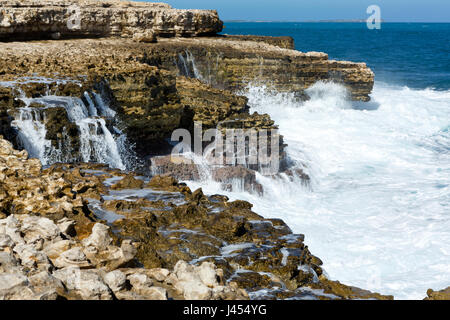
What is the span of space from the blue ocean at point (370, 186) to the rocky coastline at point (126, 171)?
92 cm

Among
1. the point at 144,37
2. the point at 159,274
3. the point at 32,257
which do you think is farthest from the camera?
the point at 144,37

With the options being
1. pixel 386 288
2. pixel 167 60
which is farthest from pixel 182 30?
pixel 386 288

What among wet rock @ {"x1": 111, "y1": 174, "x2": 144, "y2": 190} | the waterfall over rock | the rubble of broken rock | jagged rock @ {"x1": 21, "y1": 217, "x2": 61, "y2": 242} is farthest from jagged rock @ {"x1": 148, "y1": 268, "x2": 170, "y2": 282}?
the waterfall over rock

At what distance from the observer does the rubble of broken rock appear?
16.3ft

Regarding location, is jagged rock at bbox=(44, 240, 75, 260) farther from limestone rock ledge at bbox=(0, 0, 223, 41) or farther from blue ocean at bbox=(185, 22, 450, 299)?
limestone rock ledge at bbox=(0, 0, 223, 41)

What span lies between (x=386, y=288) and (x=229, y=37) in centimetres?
2420

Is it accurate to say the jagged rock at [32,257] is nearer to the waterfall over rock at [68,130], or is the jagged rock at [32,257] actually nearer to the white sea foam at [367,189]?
the white sea foam at [367,189]

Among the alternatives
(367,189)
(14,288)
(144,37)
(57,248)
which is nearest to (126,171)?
(57,248)

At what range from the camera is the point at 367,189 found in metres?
16.2

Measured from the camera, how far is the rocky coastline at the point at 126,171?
17.8 ft

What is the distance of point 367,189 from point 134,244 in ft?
35.6

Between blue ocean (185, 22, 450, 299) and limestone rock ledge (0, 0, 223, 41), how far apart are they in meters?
6.01

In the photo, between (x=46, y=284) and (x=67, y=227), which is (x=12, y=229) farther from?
(x=46, y=284)

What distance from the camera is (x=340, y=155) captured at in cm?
2020
